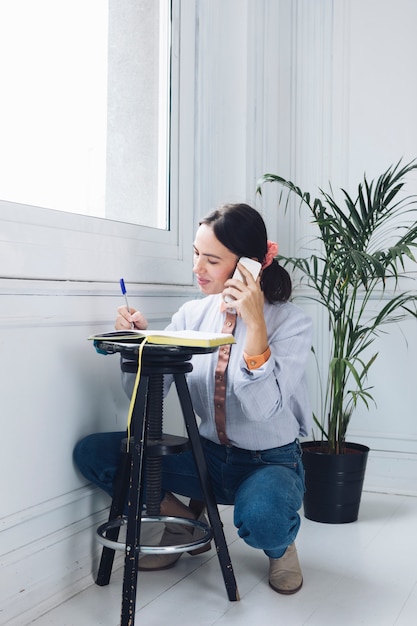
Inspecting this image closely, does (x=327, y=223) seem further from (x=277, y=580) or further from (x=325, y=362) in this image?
(x=277, y=580)

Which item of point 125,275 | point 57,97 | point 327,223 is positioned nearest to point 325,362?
point 327,223

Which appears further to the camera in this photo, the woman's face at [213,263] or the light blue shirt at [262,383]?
the woman's face at [213,263]

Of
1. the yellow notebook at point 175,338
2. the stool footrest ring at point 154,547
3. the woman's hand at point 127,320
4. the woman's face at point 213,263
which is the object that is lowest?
the stool footrest ring at point 154,547

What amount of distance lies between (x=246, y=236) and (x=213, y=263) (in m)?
0.12

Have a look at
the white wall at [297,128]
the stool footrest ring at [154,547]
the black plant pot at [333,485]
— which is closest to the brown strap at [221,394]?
the stool footrest ring at [154,547]

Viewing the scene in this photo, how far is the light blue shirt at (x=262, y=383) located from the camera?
1.87 m

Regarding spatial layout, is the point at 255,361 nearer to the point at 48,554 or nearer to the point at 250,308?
the point at 250,308

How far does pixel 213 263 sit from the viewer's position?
6.74ft

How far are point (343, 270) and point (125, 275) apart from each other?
857mm

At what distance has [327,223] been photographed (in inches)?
103

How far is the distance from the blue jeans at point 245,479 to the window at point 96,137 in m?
0.52

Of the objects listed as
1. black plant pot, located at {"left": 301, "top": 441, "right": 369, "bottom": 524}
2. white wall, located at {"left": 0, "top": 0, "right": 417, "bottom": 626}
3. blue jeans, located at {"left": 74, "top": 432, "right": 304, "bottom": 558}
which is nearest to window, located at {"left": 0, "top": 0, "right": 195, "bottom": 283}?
white wall, located at {"left": 0, "top": 0, "right": 417, "bottom": 626}

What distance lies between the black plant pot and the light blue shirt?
65 centimetres

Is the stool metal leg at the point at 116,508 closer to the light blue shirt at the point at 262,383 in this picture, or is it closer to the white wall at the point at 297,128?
the white wall at the point at 297,128
